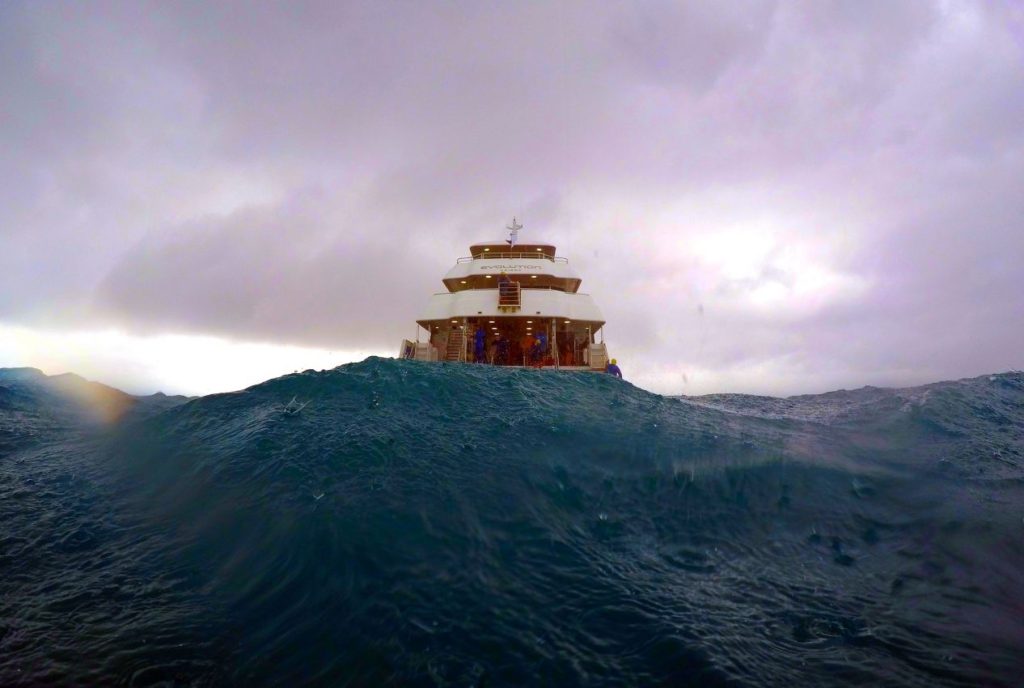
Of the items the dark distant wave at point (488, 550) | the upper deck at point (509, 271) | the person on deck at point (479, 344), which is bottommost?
the dark distant wave at point (488, 550)

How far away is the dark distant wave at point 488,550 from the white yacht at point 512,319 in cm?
1516

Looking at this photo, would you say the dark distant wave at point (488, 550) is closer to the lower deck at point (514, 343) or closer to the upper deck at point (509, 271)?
the lower deck at point (514, 343)

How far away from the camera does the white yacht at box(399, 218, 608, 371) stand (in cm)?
2730

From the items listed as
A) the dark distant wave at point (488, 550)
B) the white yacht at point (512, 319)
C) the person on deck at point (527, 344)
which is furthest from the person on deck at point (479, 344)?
the dark distant wave at point (488, 550)

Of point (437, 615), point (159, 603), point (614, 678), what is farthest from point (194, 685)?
point (614, 678)

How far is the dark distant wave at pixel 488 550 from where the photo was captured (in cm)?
432

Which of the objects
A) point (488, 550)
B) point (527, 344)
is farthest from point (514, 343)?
point (488, 550)

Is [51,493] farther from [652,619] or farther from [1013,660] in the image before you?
[1013,660]

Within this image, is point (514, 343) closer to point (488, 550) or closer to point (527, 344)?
point (527, 344)

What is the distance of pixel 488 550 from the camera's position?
19.8 feet

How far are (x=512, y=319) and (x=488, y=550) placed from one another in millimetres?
22392

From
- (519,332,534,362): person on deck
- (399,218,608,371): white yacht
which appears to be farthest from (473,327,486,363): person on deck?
(519,332,534,362): person on deck

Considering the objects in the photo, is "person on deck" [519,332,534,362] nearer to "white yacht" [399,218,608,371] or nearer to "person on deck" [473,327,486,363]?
"white yacht" [399,218,608,371]

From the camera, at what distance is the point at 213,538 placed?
6.40 metres
